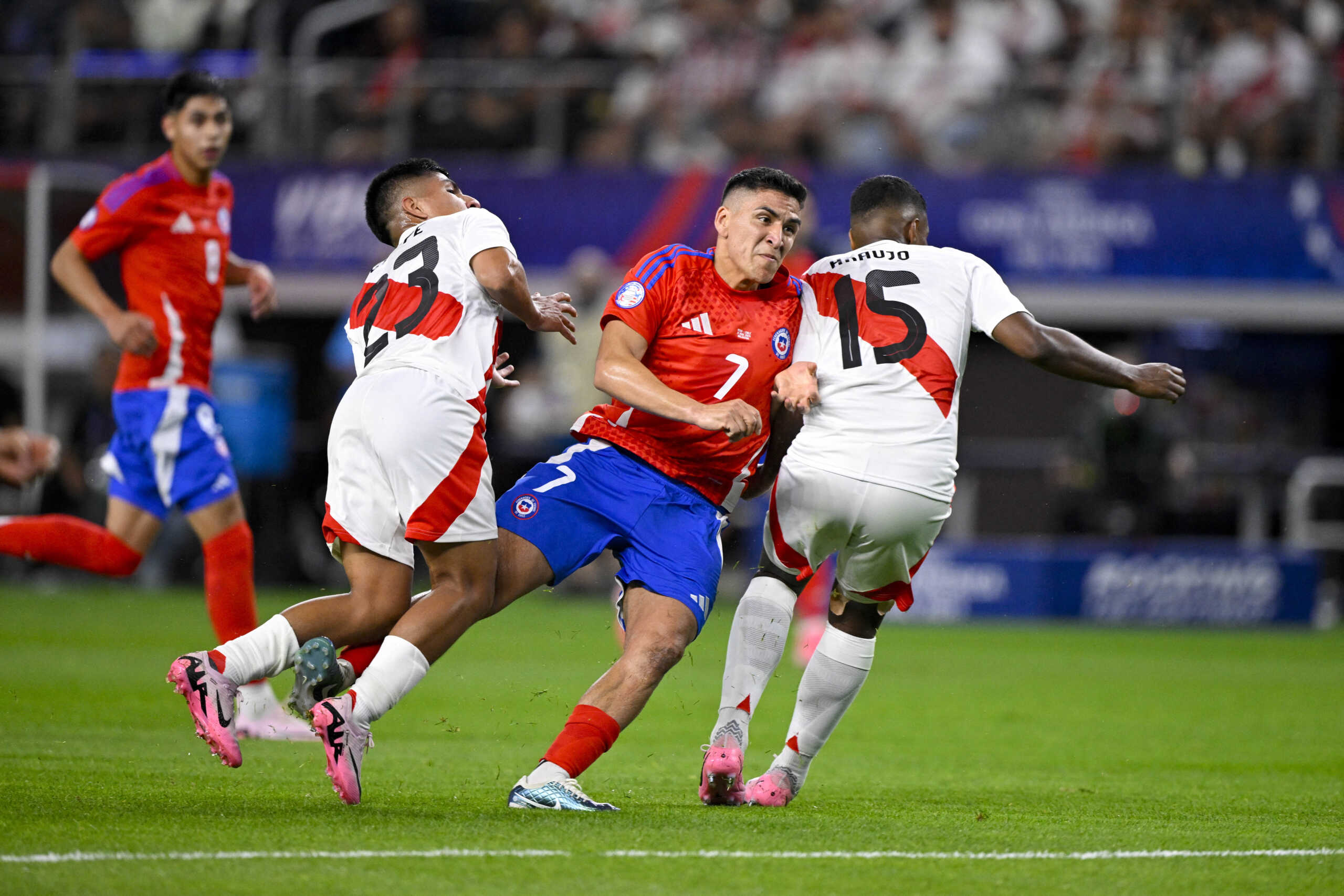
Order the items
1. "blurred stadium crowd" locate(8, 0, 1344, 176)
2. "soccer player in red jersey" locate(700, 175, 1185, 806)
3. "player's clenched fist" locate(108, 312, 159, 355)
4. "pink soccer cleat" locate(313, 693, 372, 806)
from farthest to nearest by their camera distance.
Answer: "blurred stadium crowd" locate(8, 0, 1344, 176) → "player's clenched fist" locate(108, 312, 159, 355) → "soccer player in red jersey" locate(700, 175, 1185, 806) → "pink soccer cleat" locate(313, 693, 372, 806)

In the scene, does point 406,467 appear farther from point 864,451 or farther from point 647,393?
point 864,451

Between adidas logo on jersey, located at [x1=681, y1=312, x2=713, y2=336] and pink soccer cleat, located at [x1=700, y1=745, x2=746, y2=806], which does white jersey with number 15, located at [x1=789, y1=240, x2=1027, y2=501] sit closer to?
adidas logo on jersey, located at [x1=681, y1=312, x2=713, y2=336]

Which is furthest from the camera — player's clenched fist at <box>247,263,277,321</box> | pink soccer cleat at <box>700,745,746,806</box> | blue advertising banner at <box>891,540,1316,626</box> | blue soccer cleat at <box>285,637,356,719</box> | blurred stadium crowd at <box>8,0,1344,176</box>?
blurred stadium crowd at <box>8,0,1344,176</box>

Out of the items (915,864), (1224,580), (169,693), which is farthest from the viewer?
(1224,580)

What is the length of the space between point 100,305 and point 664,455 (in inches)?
115

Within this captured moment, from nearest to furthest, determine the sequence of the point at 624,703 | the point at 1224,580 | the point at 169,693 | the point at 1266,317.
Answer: the point at 624,703
the point at 169,693
the point at 1224,580
the point at 1266,317

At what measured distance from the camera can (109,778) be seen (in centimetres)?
566

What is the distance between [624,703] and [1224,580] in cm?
1147

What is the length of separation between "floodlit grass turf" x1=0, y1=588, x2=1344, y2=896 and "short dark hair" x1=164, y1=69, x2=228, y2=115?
2.73m

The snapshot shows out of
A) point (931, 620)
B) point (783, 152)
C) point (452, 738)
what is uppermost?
point (783, 152)

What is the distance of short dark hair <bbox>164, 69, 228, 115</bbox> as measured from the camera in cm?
735

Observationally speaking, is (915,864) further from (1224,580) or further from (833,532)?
(1224,580)

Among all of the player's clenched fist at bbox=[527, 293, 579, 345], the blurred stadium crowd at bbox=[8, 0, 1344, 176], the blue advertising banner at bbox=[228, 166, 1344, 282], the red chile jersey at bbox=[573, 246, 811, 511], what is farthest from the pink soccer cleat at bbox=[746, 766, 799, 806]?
the blurred stadium crowd at bbox=[8, 0, 1344, 176]

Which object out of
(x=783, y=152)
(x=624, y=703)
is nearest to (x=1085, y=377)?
(x=624, y=703)
